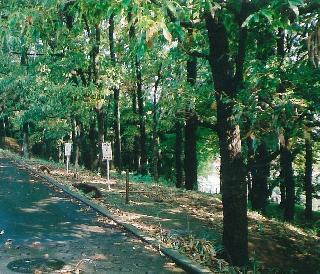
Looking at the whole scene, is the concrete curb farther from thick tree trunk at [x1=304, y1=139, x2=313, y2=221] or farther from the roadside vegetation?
thick tree trunk at [x1=304, y1=139, x2=313, y2=221]

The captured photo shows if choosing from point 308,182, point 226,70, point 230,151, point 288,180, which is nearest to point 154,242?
point 230,151

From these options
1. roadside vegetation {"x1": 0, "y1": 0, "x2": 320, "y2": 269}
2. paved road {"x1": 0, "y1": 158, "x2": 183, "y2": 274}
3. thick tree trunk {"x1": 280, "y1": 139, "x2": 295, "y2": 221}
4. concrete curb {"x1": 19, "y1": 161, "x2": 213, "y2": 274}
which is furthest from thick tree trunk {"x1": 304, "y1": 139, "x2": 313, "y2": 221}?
paved road {"x1": 0, "y1": 158, "x2": 183, "y2": 274}

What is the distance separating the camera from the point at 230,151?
8492mm

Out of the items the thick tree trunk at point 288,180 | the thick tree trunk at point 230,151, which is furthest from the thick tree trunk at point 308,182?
the thick tree trunk at point 230,151

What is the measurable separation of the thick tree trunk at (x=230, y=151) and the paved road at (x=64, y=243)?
156cm

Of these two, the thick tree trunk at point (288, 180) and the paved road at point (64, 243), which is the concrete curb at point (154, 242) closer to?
the paved road at point (64, 243)

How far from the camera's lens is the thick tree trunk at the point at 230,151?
8430 millimetres

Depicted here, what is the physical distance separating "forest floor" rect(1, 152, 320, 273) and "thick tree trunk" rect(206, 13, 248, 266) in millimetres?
542

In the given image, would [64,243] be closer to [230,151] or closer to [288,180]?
[230,151]

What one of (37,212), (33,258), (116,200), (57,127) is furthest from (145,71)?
(33,258)

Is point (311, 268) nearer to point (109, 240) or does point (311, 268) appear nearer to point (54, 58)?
point (109, 240)

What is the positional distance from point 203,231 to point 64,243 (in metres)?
3.91

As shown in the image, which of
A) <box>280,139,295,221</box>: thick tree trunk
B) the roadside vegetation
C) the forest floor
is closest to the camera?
the roadside vegetation

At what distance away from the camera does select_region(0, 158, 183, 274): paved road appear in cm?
772
